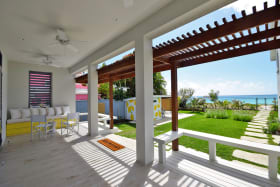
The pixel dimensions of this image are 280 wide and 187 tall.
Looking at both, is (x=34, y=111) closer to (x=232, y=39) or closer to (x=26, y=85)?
(x=26, y=85)

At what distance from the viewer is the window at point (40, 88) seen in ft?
21.3

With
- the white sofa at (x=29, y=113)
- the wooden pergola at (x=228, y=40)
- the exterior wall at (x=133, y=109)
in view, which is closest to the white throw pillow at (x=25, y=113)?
the white sofa at (x=29, y=113)

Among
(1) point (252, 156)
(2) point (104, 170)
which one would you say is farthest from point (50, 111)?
(1) point (252, 156)

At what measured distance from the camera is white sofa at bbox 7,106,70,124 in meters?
5.52

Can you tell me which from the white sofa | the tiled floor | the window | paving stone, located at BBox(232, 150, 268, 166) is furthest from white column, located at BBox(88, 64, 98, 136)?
paving stone, located at BBox(232, 150, 268, 166)

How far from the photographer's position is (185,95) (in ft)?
48.6

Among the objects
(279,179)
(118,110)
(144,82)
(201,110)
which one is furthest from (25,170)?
(201,110)

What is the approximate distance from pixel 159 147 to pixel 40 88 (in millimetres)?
6935

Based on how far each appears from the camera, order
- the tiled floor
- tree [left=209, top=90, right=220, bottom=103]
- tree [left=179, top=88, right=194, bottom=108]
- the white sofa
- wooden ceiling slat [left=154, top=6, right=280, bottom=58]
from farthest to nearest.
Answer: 1. tree [left=209, top=90, right=220, bottom=103]
2. tree [left=179, top=88, right=194, bottom=108]
3. the white sofa
4. the tiled floor
5. wooden ceiling slat [left=154, top=6, right=280, bottom=58]

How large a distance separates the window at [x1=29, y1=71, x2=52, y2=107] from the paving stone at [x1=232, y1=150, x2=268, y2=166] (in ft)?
27.1

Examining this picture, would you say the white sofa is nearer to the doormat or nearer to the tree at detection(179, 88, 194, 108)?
the doormat

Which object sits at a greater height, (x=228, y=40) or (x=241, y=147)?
(x=228, y=40)

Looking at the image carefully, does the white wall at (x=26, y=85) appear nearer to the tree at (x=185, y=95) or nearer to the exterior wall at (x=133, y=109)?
the exterior wall at (x=133, y=109)

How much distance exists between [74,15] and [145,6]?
1.41m
